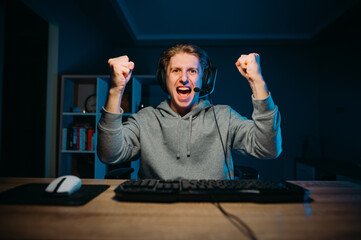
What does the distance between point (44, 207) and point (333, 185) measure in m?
0.99

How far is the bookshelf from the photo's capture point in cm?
233

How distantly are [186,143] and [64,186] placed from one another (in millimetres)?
660

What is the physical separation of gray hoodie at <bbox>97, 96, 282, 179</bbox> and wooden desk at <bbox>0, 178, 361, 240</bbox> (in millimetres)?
407

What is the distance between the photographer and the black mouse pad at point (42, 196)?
574 millimetres

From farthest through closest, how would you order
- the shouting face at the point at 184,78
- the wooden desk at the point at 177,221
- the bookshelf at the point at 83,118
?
the bookshelf at the point at 83,118 → the shouting face at the point at 184,78 → the wooden desk at the point at 177,221

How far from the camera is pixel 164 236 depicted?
40cm

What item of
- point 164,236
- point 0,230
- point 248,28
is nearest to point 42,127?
point 0,230

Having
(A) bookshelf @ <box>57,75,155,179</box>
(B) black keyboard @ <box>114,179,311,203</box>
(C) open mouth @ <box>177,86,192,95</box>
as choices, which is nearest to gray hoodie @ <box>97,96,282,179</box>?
(C) open mouth @ <box>177,86,192,95</box>

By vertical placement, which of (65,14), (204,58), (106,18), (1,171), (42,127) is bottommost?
(1,171)

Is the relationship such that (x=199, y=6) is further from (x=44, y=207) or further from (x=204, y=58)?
(x=44, y=207)

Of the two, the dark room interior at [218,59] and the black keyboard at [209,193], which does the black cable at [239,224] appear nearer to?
the black keyboard at [209,193]

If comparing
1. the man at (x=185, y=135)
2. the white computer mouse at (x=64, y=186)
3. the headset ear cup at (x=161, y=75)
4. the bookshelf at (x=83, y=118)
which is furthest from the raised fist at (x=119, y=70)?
the bookshelf at (x=83, y=118)

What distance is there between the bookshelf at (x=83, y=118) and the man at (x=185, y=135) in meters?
1.34

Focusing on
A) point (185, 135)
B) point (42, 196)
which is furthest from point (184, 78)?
point (42, 196)
